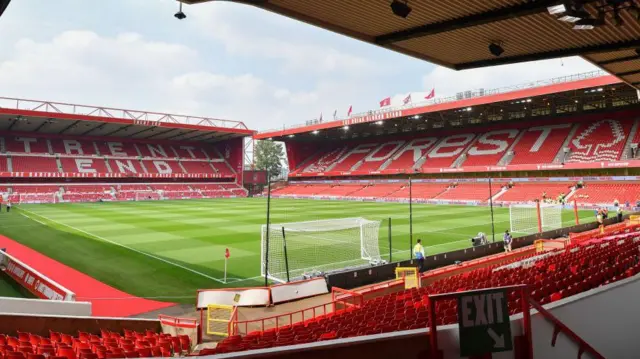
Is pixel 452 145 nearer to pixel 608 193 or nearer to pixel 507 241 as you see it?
pixel 608 193

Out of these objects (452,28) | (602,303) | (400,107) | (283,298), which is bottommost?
(283,298)

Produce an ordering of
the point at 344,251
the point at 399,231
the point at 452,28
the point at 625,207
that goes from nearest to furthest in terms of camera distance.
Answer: the point at 452,28
the point at 344,251
the point at 399,231
the point at 625,207

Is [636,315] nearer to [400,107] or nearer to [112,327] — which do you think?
[112,327]

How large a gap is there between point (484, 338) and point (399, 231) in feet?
69.5

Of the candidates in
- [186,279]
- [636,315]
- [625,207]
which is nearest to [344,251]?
[186,279]

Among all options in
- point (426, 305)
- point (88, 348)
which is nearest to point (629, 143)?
point (426, 305)

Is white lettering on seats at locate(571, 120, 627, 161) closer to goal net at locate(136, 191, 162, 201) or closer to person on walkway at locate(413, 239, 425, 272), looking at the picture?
person on walkway at locate(413, 239, 425, 272)

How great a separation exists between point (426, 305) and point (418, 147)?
54.4 m

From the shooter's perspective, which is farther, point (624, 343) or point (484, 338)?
point (624, 343)

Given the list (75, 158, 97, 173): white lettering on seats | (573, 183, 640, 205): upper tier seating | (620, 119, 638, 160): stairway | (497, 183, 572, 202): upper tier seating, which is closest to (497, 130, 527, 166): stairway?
(497, 183, 572, 202): upper tier seating

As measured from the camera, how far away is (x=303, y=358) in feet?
10.9

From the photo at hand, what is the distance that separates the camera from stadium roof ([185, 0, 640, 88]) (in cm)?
632

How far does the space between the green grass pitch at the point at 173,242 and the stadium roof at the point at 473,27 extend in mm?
9334

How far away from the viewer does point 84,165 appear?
56.7 metres
